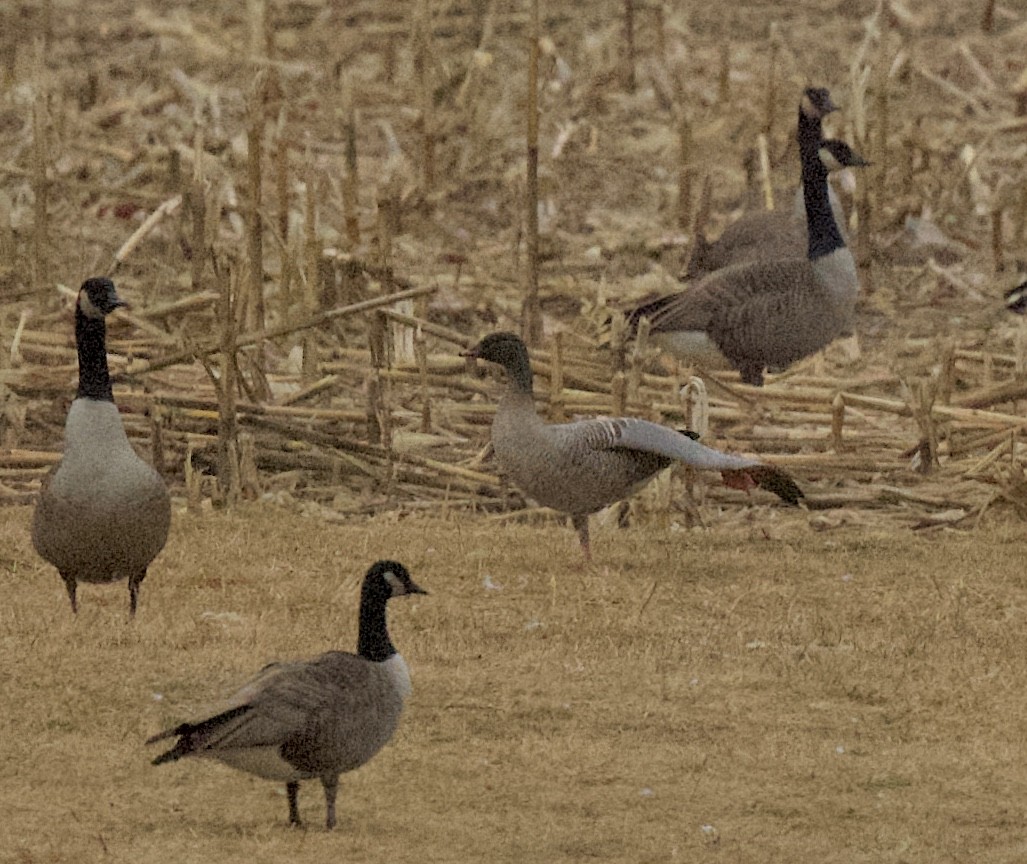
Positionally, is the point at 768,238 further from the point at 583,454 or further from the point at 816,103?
the point at 583,454

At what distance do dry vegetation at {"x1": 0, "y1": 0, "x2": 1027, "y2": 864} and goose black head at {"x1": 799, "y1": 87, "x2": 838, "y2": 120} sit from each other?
1855 millimetres

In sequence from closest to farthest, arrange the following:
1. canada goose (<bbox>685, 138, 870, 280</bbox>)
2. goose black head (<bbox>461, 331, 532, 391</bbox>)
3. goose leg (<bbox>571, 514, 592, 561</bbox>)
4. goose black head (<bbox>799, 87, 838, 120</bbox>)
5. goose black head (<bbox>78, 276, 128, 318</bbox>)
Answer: goose black head (<bbox>78, 276, 128, 318</bbox>), goose black head (<bbox>461, 331, 532, 391</bbox>), goose leg (<bbox>571, 514, 592, 561</bbox>), canada goose (<bbox>685, 138, 870, 280</bbox>), goose black head (<bbox>799, 87, 838, 120</bbox>)

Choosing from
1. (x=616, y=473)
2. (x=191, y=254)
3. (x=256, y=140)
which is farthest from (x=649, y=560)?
(x=191, y=254)

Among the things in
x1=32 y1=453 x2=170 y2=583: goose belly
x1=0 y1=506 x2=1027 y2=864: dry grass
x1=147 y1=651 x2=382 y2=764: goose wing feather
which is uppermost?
x1=32 y1=453 x2=170 y2=583: goose belly

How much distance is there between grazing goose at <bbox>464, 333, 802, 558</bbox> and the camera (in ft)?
42.8

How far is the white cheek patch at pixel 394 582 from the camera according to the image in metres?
9.30

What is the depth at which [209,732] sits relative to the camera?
8148 millimetres

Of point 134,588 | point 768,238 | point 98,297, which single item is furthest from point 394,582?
point 768,238

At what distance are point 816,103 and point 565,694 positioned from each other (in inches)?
353

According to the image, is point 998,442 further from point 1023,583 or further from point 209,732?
point 209,732

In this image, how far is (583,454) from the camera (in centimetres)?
1303

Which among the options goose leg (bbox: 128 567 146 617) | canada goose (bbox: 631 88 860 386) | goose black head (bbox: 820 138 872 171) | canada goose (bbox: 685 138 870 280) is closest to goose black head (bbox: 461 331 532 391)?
goose leg (bbox: 128 567 146 617)

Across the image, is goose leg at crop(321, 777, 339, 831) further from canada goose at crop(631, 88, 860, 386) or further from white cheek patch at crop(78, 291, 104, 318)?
canada goose at crop(631, 88, 860, 386)

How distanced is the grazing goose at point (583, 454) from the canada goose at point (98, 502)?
235cm
